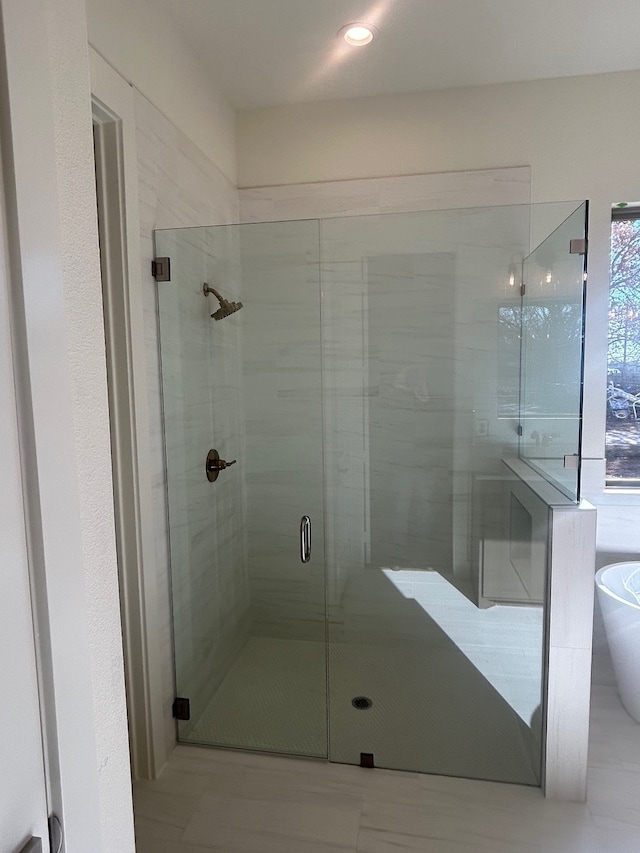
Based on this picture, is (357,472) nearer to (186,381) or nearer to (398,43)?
(186,381)

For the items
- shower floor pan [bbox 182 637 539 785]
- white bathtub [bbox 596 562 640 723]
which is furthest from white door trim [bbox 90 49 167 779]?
white bathtub [bbox 596 562 640 723]

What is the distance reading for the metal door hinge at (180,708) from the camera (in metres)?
2.03

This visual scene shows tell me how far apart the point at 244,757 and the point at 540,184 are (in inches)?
105

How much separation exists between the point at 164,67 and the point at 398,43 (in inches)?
35.4

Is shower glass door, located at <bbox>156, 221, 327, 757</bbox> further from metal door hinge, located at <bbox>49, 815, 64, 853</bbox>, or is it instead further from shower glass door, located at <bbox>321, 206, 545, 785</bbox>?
metal door hinge, located at <bbox>49, 815, 64, 853</bbox>

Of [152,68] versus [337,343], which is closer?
[152,68]

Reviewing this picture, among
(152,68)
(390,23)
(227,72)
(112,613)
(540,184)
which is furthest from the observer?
(540,184)

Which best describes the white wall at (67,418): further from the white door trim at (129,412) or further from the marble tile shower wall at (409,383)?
the marble tile shower wall at (409,383)

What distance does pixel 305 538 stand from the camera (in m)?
2.29

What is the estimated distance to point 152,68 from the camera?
181 centimetres

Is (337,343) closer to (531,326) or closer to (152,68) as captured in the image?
(531,326)

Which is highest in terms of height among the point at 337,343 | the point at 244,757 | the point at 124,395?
the point at 337,343

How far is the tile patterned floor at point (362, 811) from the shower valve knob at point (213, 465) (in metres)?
Result: 1.03

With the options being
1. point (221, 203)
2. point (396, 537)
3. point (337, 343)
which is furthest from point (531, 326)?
point (221, 203)
